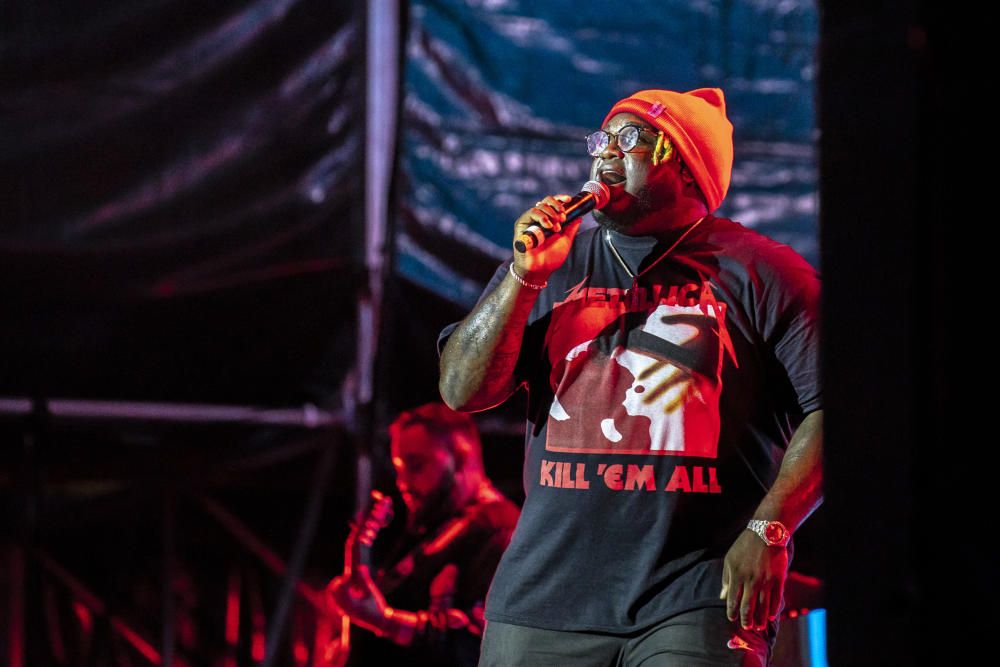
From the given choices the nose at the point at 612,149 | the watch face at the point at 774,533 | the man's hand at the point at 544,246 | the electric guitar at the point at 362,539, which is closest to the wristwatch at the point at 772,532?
the watch face at the point at 774,533

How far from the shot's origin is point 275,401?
5273 millimetres

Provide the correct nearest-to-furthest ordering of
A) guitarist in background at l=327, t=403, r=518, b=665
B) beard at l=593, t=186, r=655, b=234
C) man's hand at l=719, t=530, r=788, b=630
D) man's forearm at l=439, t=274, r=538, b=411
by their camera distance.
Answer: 1. man's hand at l=719, t=530, r=788, b=630
2. man's forearm at l=439, t=274, r=538, b=411
3. beard at l=593, t=186, r=655, b=234
4. guitarist in background at l=327, t=403, r=518, b=665

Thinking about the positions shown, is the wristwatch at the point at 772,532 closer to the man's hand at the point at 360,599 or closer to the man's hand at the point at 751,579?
the man's hand at the point at 751,579

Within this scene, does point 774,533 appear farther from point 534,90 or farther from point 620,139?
point 534,90

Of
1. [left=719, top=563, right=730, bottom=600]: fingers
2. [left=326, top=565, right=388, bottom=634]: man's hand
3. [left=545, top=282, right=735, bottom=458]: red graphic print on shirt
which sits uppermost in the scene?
[left=545, top=282, right=735, bottom=458]: red graphic print on shirt

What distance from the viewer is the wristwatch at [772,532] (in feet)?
7.62

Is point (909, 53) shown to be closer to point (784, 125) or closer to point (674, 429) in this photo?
point (674, 429)

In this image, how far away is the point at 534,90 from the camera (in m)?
5.53

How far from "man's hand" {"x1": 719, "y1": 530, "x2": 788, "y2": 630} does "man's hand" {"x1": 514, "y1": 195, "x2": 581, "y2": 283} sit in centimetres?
67

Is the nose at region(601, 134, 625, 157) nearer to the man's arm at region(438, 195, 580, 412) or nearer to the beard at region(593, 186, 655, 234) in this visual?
the beard at region(593, 186, 655, 234)

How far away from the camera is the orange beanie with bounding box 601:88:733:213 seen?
277 cm

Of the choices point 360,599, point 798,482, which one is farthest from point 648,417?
point 360,599

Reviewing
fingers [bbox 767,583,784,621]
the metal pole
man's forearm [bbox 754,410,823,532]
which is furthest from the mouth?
the metal pole

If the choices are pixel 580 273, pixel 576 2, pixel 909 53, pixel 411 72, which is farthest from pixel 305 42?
pixel 909 53
